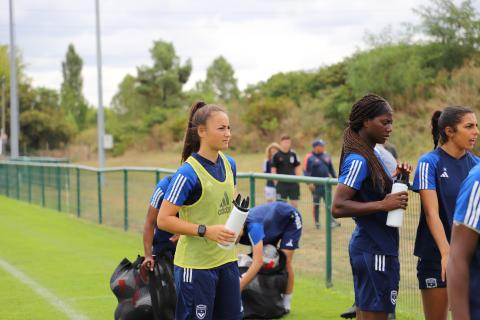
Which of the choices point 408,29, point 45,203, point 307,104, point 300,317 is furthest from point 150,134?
point 300,317

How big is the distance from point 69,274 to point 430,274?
7.02m

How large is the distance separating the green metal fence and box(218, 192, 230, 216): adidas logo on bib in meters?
2.62

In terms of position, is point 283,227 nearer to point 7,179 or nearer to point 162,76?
point 7,179

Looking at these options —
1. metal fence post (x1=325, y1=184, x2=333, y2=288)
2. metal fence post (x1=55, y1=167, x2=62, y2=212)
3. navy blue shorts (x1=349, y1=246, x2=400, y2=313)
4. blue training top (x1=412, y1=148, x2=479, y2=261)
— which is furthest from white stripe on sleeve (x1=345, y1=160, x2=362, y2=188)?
metal fence post (x1=55, y1=167, x2=62, y2=212)

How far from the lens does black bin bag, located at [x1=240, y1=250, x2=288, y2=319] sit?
28.0 feet

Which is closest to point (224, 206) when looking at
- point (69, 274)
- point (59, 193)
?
point (69, 274)

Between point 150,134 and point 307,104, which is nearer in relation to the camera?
point 307,104

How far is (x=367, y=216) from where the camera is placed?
545 centimetres

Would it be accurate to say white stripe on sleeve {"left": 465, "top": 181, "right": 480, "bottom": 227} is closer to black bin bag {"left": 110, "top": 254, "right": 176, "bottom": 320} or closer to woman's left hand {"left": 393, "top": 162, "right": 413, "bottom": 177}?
woman's left hand {"left": 393, "top": 162, "right": 413, "bottom": 177}

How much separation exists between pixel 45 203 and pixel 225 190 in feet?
65.4

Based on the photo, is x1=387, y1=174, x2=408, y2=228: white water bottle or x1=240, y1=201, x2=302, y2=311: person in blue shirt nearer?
x1=387, y1=174, x2=408, y2=228: white water bottle

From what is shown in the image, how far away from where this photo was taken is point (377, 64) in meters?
44.8

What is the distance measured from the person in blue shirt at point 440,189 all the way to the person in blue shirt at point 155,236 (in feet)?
6.87

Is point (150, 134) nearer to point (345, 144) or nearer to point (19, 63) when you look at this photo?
point (19, 63)
